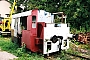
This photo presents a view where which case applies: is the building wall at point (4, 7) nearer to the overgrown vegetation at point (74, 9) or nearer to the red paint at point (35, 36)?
the overgrown vegetation at point (74, 9)

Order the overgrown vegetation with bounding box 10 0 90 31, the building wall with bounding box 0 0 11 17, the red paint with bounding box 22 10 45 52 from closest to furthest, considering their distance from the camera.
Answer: the red paint with bounding box 22 10 45 52 → the overgrown vegetation with bounding box 10 0 90 31 → the building wall with bounding box 0 0 11 17

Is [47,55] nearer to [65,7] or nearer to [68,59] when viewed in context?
[68,59]

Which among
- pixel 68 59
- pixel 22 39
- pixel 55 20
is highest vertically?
pixel 55 20

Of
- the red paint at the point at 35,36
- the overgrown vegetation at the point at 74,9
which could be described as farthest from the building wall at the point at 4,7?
the red paint at the point at 35,36

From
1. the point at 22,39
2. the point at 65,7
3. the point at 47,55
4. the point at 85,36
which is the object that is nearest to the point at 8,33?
the point at 65,7

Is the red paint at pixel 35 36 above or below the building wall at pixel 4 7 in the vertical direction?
below

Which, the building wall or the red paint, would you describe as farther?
the building wall

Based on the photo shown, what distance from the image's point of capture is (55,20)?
38.8 ft

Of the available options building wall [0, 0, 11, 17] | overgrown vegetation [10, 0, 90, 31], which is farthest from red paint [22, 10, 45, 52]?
building wall [0, 0, 11, 17]

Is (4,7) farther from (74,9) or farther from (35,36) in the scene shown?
(35,36)

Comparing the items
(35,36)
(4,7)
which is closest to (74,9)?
(35,36)

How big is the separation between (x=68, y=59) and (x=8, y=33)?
1095 centimetres

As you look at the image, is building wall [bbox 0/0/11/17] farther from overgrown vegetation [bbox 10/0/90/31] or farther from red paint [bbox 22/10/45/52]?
red paint [bbox 22/10/45/52]

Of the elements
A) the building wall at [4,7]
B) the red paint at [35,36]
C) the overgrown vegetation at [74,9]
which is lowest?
the red paint at [35,36]
